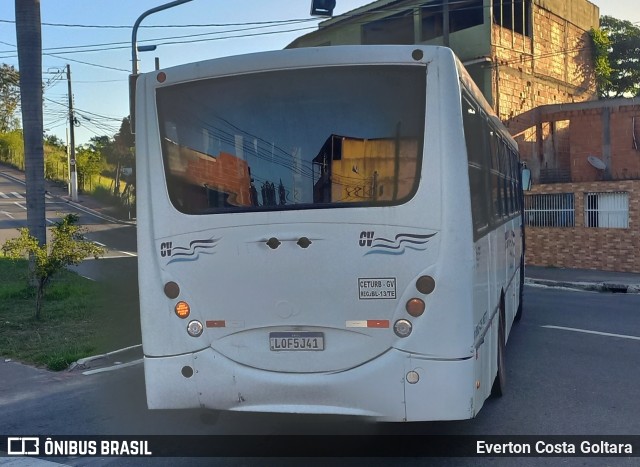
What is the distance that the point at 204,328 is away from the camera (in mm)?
5035

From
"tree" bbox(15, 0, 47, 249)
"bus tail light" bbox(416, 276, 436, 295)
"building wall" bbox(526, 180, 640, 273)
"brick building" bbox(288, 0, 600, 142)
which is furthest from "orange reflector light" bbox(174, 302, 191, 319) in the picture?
"brick building" bbox(288, 0, 600, 142)

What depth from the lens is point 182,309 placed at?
5.10 metres

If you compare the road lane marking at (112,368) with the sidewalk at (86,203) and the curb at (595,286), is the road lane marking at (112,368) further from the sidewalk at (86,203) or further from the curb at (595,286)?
the sidewalk at (86,203)

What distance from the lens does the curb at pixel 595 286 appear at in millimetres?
17641

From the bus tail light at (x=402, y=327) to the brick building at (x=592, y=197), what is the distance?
18.4 meters

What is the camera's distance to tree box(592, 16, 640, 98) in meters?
38.3

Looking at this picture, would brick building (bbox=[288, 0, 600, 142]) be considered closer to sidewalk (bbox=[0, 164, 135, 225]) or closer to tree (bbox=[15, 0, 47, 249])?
tree (bbox=[15, 0, 47, 249])

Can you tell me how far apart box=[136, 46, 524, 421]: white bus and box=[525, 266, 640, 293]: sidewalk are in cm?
1407

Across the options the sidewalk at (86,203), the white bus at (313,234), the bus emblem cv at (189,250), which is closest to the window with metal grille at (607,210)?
the white bus at (313,234)

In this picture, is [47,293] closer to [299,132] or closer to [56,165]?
[299,132]

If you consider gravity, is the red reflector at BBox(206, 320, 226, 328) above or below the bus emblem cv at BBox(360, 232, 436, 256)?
below

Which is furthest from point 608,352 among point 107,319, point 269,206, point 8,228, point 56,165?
point 56,165

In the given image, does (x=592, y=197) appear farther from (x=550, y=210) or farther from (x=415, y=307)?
(x=415, y=307)

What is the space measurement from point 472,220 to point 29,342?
8.05 meters
